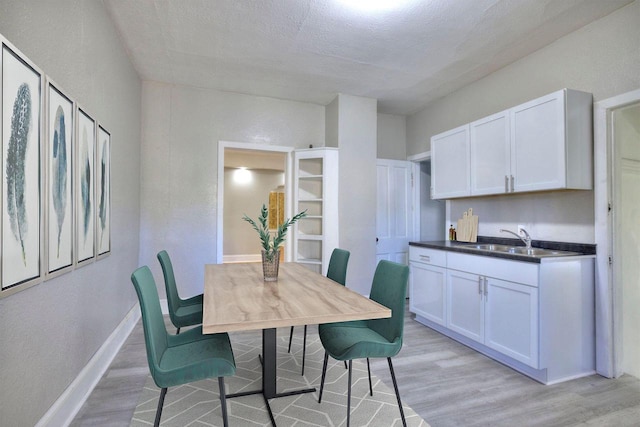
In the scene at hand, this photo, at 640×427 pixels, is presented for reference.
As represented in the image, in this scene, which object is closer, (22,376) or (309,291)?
(22,376)

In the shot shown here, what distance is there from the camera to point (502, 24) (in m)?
2.72

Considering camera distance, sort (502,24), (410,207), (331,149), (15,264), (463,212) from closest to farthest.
A: 1. (15,264)
2. (502,24)
3. (463,212)
4. (331,149)
5. (410,207)

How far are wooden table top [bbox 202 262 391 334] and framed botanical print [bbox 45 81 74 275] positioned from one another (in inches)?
31.2

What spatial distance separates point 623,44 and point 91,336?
4430mm

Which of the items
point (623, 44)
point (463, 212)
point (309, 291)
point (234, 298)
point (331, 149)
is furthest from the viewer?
point (331, 149)

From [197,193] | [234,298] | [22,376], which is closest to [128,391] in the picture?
[22,376]

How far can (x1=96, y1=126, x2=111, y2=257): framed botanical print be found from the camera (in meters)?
2.44

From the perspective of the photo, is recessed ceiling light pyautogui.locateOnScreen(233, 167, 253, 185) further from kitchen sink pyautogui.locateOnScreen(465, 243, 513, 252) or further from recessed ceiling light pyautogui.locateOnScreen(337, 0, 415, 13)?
recessed ceiling light pyautogui.locateOnScreen(337, 0, 415, 13)

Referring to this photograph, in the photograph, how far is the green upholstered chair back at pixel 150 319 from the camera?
152 centimetres

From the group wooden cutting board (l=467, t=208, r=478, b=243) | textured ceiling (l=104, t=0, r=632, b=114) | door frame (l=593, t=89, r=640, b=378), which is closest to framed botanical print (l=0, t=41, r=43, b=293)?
textured ceiling (l=104, t=0, r=632, b=114)

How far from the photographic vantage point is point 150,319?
5.19 feet

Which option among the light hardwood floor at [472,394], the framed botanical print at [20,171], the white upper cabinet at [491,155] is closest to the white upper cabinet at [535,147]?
the white upper cabinet at [491,155]

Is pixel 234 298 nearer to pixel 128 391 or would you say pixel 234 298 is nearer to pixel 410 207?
pixel 128 391

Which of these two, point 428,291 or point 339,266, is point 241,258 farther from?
point 339,266
